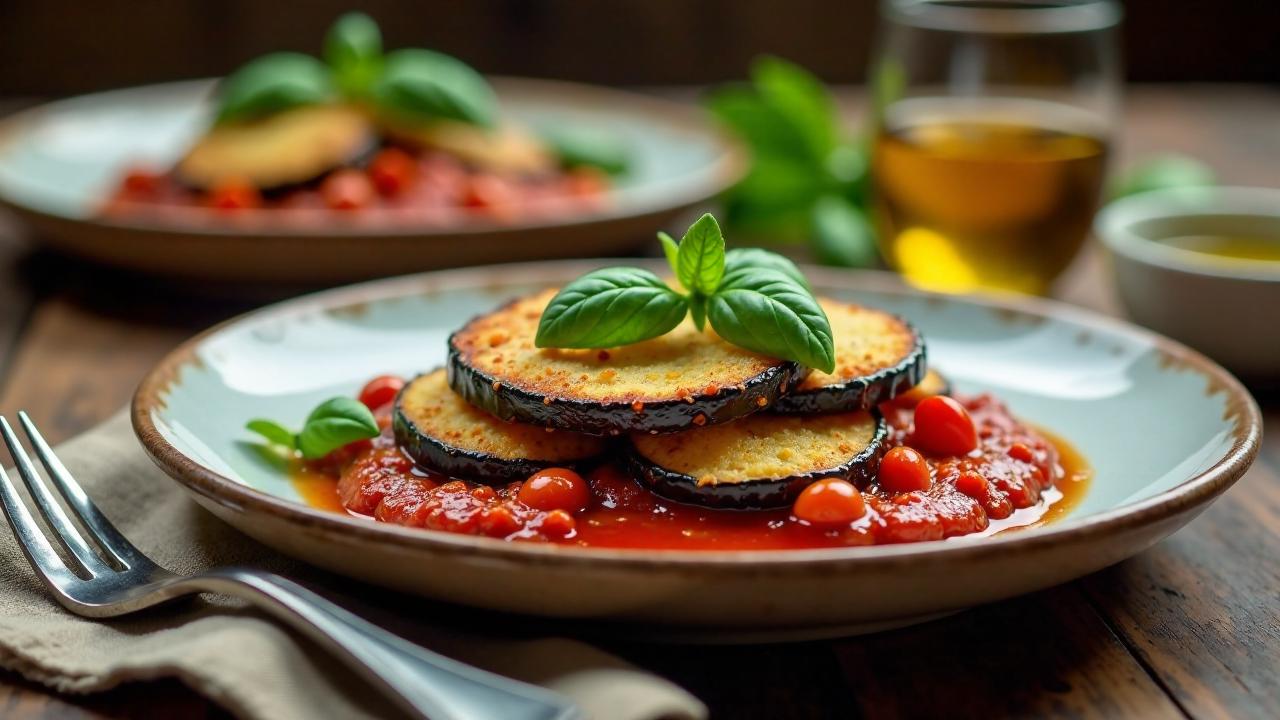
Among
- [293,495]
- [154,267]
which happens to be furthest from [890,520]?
[154,267]

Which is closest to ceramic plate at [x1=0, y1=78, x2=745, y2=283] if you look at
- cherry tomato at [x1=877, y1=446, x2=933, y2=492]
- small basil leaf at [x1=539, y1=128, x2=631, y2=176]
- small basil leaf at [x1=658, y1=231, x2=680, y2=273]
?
small basil leaf at [x1=539, y1=128, x2=631, y2=176]

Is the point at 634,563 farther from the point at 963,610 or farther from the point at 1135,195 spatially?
the point at 1135,195

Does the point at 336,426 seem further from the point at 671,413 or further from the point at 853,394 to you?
the point at 853,394

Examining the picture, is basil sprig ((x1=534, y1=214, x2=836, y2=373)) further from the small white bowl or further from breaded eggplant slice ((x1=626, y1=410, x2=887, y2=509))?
the small white bowl

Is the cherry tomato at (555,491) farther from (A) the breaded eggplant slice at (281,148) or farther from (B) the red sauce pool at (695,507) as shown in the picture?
(A) the breaded eggplant slice at (281,148)

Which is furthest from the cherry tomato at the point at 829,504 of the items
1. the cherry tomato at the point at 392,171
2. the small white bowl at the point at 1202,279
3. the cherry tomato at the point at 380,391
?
the cherry tomato at the point at 392,171

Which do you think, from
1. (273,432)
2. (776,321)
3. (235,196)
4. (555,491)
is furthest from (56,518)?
(235,196)
